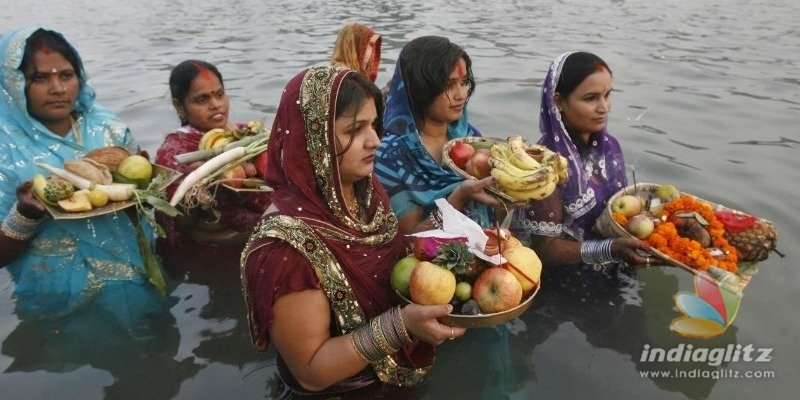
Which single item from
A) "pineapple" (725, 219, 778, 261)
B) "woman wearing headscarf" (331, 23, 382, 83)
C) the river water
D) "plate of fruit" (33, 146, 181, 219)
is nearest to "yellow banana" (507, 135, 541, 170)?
"pineapple" (725, 219, 778, 261)

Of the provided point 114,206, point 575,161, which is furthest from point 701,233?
Answer: point 114,206

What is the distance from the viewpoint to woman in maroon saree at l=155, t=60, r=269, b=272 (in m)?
3.93

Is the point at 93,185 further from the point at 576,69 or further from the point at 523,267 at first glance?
the point at 576,69

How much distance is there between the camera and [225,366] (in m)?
3.90

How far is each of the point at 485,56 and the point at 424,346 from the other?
1058cm

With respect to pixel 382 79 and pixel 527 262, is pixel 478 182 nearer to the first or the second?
pixel 527 262

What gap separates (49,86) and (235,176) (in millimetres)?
1277

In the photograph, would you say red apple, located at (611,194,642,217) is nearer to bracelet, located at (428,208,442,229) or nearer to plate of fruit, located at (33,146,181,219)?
bracelet, located at (428,208,442,229)

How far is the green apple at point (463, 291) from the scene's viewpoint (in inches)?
94.6

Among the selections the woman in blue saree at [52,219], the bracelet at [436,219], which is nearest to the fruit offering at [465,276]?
the bracelet at [436,219]

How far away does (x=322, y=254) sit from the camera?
7.86 feet

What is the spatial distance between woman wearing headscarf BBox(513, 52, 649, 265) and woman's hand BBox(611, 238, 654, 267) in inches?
7.4

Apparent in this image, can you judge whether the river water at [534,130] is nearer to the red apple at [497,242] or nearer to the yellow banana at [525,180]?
the red apple at [497,242]
